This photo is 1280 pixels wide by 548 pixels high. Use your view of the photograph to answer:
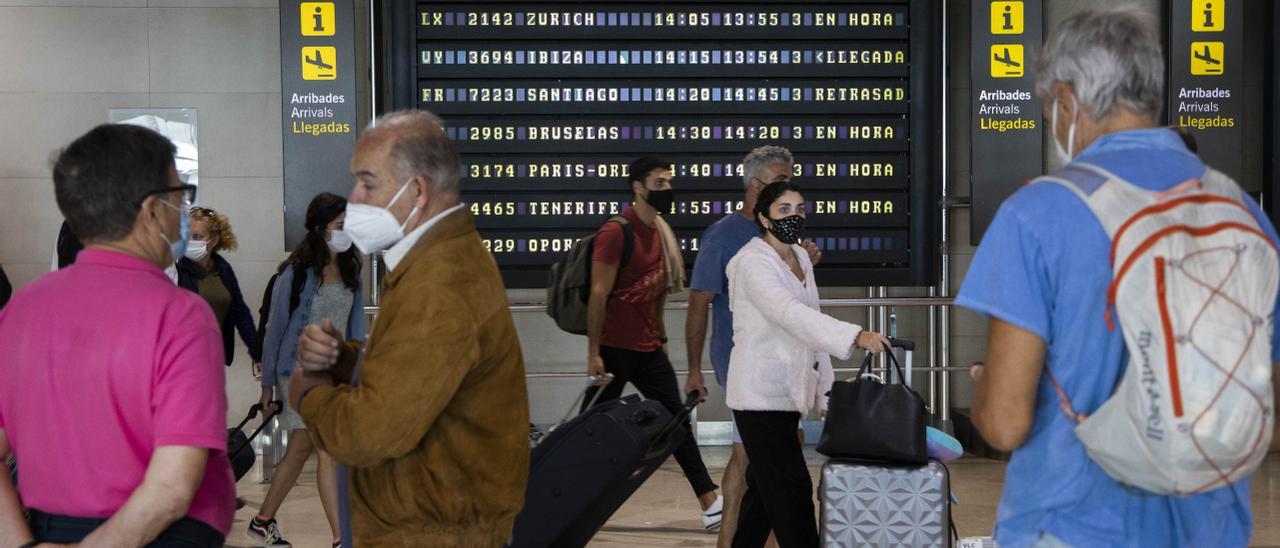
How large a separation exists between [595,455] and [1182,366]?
1825mm

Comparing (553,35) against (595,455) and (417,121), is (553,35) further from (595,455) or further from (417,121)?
(417,121)

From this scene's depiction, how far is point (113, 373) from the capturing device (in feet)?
7.25

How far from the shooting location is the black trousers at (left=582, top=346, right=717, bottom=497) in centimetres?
641

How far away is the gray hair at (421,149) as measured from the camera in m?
2.62

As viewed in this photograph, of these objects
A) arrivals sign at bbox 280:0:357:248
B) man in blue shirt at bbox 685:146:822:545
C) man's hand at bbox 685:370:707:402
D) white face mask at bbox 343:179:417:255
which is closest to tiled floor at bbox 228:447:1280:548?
man in blue shirt at bbox 685:146:822:545

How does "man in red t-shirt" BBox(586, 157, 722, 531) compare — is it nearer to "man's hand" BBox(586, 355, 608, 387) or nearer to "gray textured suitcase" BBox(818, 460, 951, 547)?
"man's hand" BBox(586, 355, 608, 387)

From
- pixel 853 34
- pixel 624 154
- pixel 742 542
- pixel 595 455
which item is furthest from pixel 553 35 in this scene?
pixel 595 455

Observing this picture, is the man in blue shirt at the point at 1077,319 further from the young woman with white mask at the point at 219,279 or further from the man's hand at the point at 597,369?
the young woman with white mask at the point at 219,279

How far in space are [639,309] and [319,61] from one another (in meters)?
2.82

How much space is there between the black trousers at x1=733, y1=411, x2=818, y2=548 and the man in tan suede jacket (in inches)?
85.4

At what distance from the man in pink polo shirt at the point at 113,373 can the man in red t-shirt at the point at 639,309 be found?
13.0 ft

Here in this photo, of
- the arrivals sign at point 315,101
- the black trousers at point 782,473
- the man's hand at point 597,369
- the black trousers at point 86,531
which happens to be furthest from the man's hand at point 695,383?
the black trousers at point 86,531

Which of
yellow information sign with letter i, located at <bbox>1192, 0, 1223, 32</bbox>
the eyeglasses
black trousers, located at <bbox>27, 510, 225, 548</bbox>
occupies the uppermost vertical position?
yellow information sign with letter i, located at <bbox>1192, 0, 1223, 32</bbox>

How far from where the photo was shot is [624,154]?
791 cm
